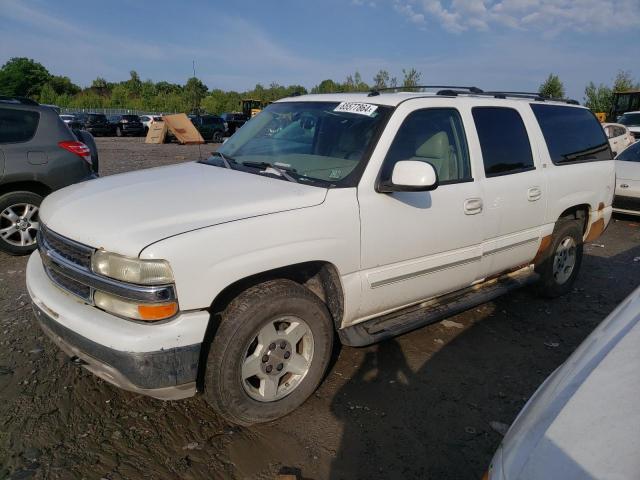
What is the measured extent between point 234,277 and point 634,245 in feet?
23.3

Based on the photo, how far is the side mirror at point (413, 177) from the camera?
9.24ft

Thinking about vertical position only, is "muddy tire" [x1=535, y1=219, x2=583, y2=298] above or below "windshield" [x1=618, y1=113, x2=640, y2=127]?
below

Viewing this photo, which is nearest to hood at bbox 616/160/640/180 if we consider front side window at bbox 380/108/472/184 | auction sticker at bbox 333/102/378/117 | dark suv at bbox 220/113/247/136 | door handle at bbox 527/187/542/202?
door handle at bbox 527/187/542/202

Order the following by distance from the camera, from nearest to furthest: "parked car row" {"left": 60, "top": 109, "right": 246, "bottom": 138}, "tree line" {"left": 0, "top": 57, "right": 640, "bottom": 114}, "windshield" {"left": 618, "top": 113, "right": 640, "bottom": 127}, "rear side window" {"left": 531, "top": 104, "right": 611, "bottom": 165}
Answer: "rear side window" {"left": 531, "top": 104, "right": 611, "bottom": 165}, "windshield" {"left": 618, "top": 113, "right": 640, "bottom": 127}, "parked car row" {"left": 60, "top": 109, "right": 246, "bottom": 138}, "tree line" {"left": 0, "top": 57, "right": 640, "bottom": 114}

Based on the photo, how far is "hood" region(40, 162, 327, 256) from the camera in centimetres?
238

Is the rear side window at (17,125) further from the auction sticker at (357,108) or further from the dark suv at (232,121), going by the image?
the dark suv at (232,121)

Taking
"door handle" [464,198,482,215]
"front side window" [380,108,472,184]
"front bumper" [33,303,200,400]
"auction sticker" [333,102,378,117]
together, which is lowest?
"front bumper" [33,303,200,400]

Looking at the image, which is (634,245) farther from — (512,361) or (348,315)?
(348,315)

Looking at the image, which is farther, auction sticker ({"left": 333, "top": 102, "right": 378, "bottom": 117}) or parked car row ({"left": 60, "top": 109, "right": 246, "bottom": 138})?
parked car row ({"left": 60, "top": 109, "right": 246, "bottom": 138})

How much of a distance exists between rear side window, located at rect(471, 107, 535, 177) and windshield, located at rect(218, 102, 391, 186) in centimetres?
96

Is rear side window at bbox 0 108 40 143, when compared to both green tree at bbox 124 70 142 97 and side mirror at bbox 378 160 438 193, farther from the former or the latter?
green tree at bbox 124 70 142 97

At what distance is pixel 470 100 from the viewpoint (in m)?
3.76

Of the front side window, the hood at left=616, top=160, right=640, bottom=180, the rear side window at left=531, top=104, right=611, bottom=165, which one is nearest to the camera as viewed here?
the front side window

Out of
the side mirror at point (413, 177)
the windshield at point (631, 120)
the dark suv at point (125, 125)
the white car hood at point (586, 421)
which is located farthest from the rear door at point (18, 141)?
the dark suv at point (125, 125)
